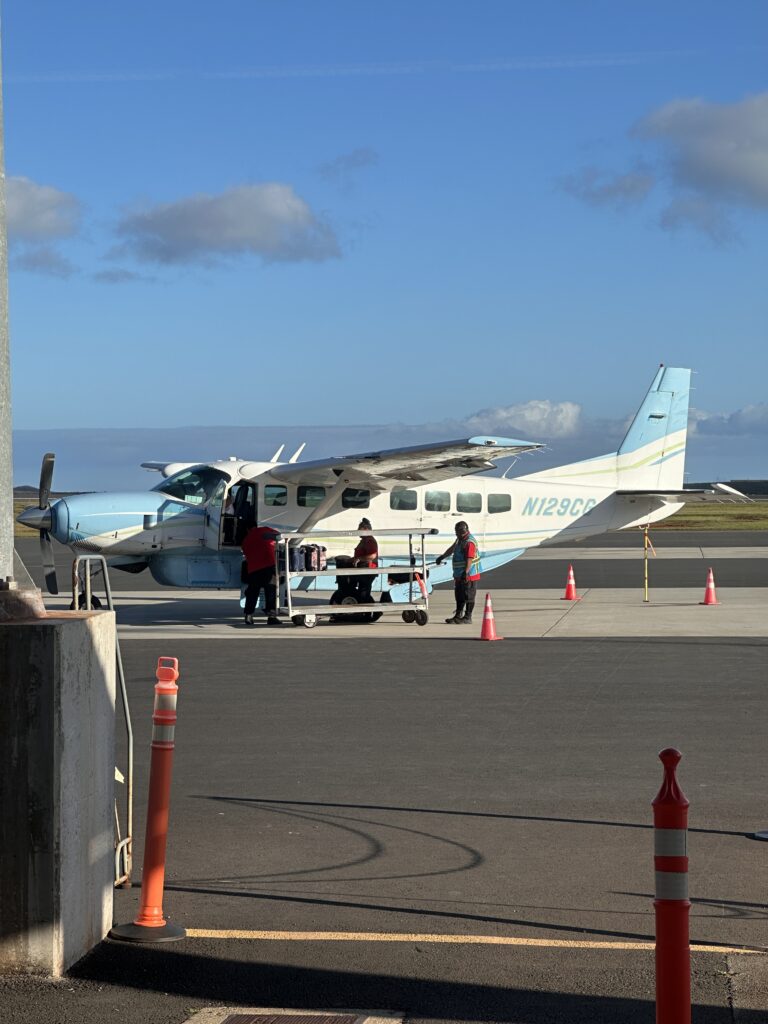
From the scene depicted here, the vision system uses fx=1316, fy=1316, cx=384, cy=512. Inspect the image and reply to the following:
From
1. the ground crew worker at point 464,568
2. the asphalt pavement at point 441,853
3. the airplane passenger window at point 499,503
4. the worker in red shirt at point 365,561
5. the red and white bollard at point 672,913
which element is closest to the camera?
the red and white bollard at point 672,913

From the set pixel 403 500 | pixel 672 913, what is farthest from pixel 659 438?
pixel 672 913

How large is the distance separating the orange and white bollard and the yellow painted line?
0.52 feet

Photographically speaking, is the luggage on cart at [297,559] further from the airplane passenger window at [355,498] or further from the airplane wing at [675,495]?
the airplane wing at [675,495]

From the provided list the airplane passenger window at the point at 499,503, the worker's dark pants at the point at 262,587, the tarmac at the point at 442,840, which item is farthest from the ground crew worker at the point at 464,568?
the tarmac at the point at 442,840

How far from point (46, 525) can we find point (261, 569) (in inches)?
172

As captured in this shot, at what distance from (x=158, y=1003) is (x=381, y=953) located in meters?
1.02

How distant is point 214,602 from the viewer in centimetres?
2714

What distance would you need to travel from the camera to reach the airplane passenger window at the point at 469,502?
25.8 meters

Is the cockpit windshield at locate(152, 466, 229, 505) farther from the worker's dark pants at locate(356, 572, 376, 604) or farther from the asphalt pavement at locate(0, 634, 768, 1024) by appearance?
the asphalt pavement at locate(0, 634, 768, 1024)

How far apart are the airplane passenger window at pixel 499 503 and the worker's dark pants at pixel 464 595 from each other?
14.3 feet

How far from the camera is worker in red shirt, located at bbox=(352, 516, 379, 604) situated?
22.1 m

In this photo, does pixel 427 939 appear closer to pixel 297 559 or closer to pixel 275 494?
pixel 297 559

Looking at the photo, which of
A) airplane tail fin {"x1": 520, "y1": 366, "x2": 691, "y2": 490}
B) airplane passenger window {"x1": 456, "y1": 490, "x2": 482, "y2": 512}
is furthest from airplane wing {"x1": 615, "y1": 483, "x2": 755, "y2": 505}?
airplane passenger window {"x1": 456, "y1": 490, "x2": 482, "y2": 512}

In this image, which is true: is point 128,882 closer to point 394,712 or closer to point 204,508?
point 394,712
